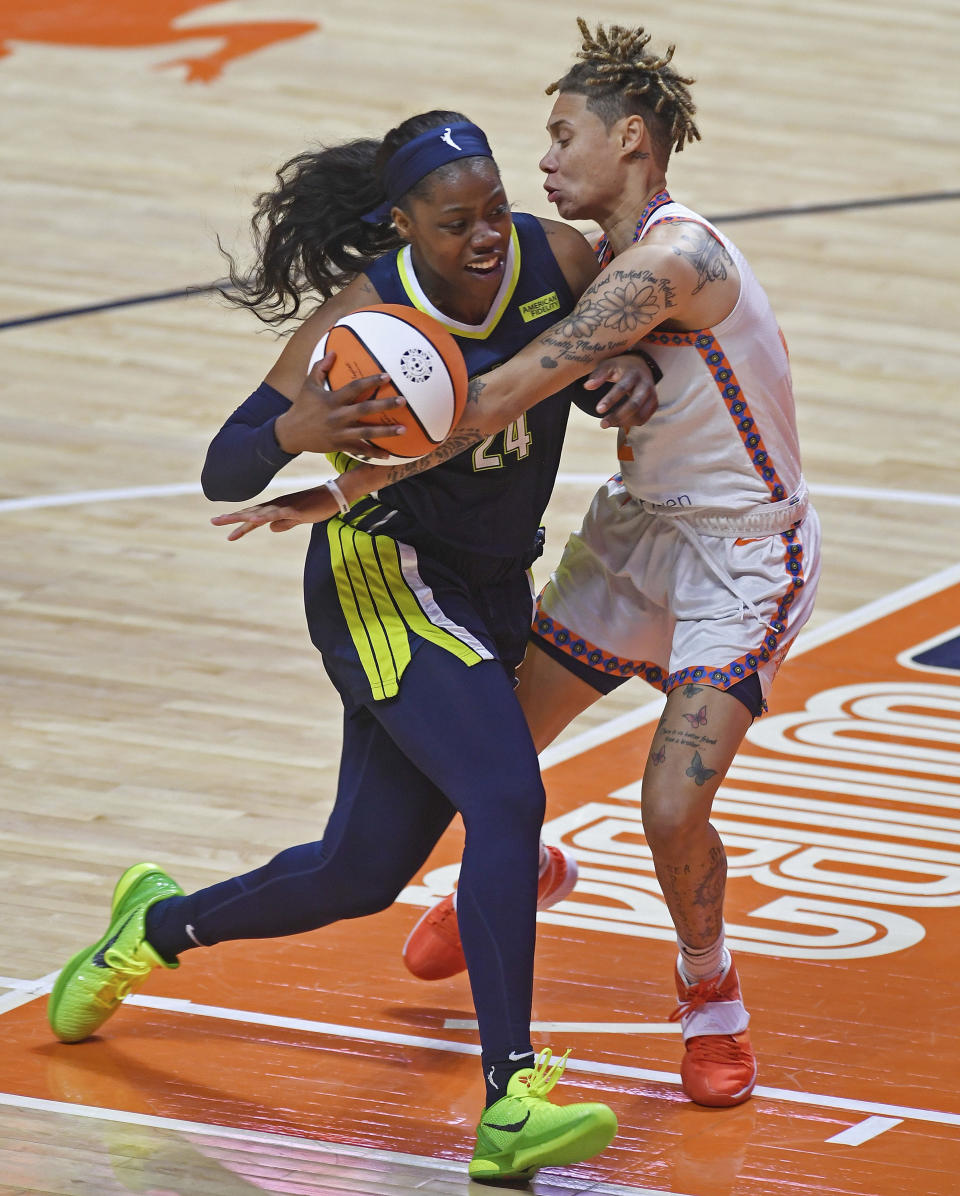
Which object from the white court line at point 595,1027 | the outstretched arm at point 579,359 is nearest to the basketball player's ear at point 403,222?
the outstretched arm at point 579,359

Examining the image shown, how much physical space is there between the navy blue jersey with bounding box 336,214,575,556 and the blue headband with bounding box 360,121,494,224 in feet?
0.60

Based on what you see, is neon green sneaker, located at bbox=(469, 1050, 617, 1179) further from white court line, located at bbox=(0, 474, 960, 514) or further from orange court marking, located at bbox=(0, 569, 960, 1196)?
white court line, located at bbox=(0, 474, 960, 514)

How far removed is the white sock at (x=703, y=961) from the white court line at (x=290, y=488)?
12.8ft

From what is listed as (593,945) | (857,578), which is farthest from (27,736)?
(857,578)

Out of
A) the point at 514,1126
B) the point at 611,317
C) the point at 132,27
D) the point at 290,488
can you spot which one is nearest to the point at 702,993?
the point at 514,1126

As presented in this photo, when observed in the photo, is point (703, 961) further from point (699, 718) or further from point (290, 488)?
point (290, 488)

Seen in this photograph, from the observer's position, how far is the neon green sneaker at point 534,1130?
3867 millimetres

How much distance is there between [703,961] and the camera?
4.47m

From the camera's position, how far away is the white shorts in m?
4.36

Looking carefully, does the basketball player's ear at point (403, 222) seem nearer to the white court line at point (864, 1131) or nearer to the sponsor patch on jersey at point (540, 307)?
the sponsor patch on jersey at point (540, 307)

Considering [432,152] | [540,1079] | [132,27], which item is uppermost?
[432,152]

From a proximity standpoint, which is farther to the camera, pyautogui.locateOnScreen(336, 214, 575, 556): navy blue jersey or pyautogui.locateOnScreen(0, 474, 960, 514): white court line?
pyautogui.locateOnScreen(0, 474, 960, 514): white court line

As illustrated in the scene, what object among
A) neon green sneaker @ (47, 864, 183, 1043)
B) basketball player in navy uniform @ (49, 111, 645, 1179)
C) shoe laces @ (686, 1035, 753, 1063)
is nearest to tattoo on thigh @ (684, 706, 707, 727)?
basketball player in navy uniform @ (49, 111, 645, 1179)

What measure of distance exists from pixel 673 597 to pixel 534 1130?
1155mm
